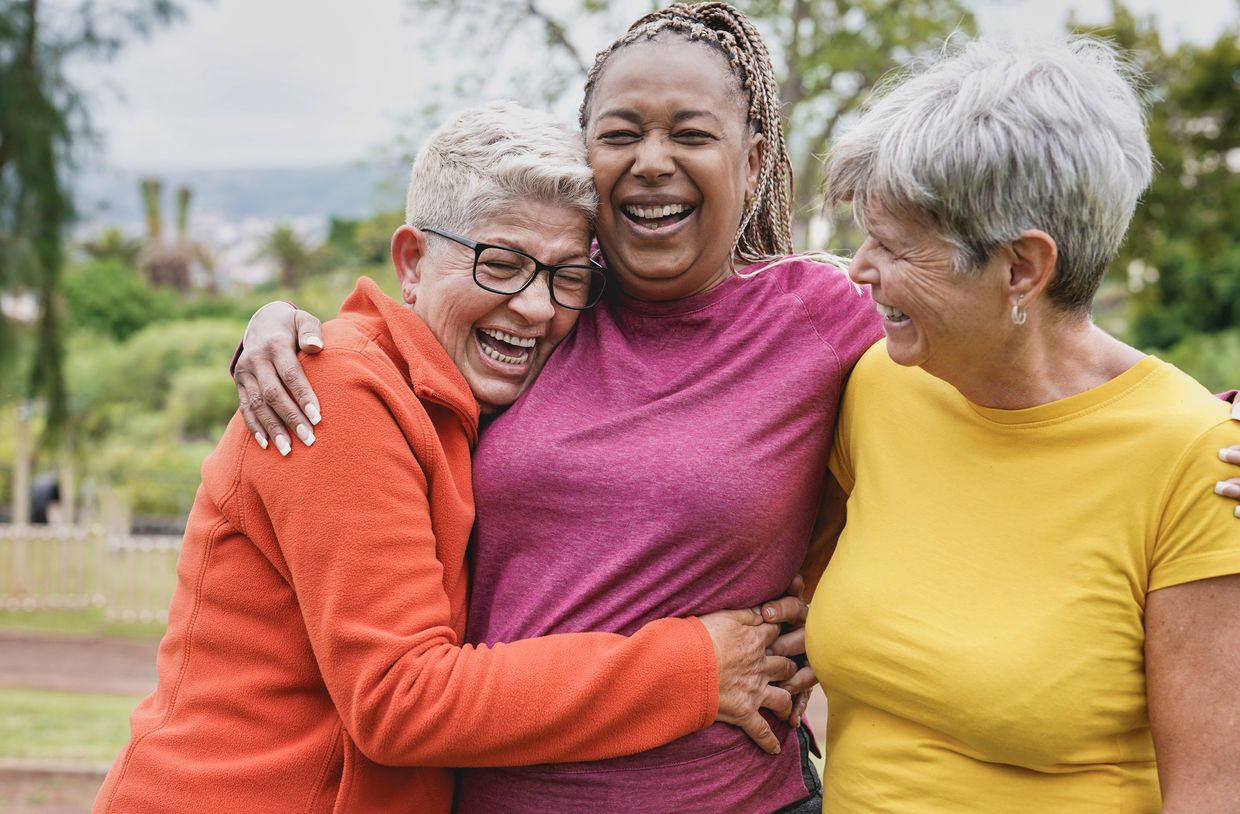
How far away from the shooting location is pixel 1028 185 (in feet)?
5.41

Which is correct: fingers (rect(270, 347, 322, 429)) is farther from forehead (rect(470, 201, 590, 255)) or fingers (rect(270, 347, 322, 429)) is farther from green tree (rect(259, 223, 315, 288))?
green tree (rect(259, 223, 315, 288))

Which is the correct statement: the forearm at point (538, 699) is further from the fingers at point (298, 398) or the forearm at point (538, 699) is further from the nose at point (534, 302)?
the nose at point (534, 302)

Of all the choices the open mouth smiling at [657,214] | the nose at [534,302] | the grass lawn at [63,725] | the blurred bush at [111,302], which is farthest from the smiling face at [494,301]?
the blurred bush at [111,302]

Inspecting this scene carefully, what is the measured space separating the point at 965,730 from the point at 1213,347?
56.1 ft

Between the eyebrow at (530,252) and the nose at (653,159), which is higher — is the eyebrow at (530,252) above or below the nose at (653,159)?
below

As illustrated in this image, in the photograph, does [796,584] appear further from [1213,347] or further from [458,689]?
[1213,347]

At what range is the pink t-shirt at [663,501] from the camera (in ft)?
6.58

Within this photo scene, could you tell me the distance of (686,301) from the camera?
2.29m

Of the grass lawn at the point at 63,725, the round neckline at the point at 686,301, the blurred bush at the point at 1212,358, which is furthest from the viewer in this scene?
Result: the blurred bush at the point at 1212,358

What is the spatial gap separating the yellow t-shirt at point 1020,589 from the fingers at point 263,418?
3.22 ft

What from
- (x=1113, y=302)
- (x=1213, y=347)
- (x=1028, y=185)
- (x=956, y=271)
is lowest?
Answer: (x=1113, y=302)

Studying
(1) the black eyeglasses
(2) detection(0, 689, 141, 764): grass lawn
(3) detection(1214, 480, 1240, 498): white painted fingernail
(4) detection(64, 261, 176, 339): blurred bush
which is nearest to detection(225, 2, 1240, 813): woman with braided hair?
(1) the black eyeglasses

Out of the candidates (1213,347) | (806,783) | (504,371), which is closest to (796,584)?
(806,783)

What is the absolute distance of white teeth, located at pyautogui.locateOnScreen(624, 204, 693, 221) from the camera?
2.21 m
